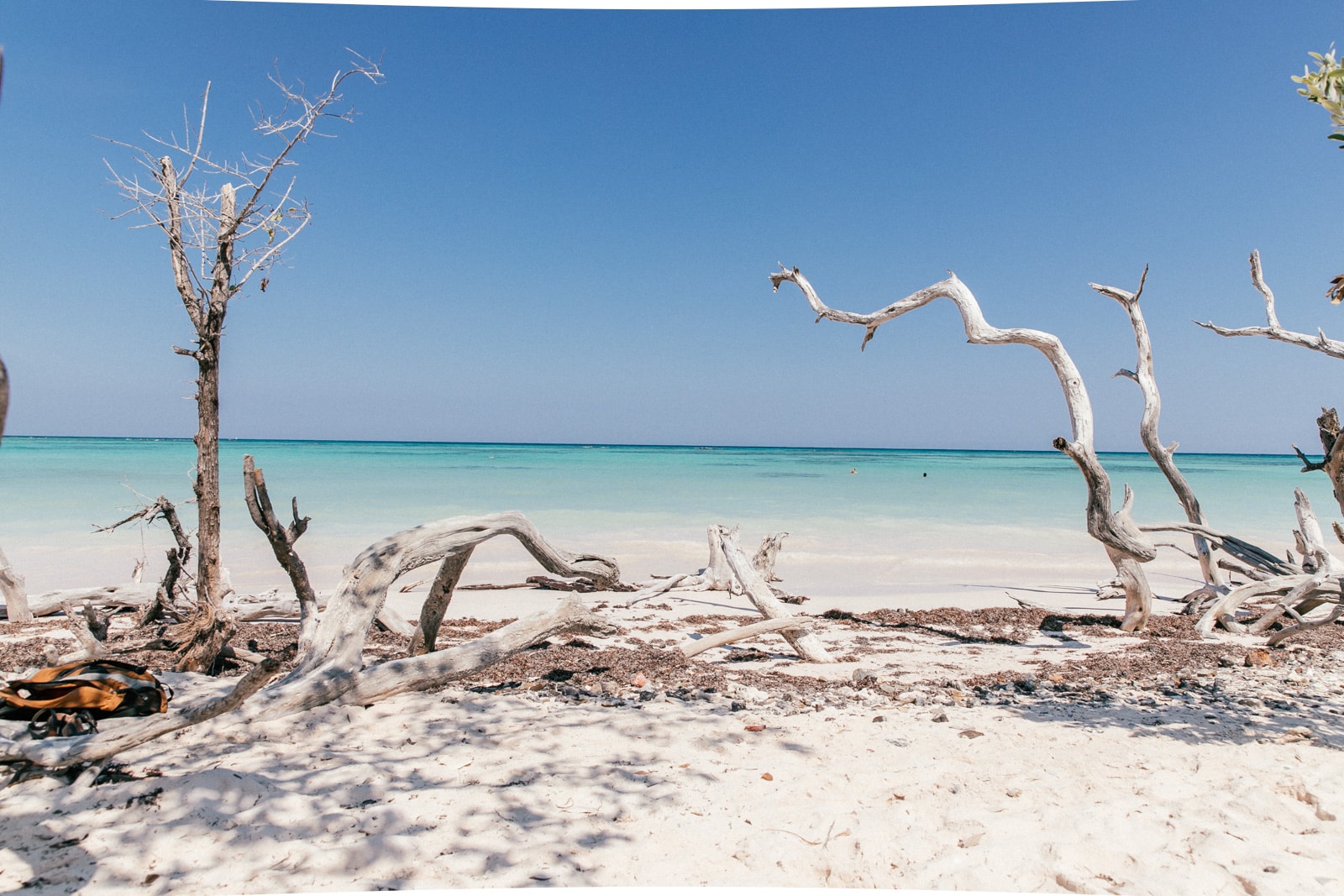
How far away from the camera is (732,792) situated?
3.07 meters

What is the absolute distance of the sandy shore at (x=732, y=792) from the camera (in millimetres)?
2471

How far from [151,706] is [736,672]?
347 cm

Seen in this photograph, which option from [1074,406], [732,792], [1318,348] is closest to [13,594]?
[732,792]

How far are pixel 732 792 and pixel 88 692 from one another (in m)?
2.87

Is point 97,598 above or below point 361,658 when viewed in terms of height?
below

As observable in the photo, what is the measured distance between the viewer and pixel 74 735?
2.88m

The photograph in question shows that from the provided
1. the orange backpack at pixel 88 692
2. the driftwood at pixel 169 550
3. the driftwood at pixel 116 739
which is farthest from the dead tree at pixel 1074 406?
the driftwood at pixel 169 550

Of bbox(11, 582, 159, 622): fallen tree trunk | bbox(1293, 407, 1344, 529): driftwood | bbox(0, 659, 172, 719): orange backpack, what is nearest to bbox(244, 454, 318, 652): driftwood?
bbox(0, 659, 172, 719): orange backpack

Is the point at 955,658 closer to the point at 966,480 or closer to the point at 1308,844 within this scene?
the point at 1308,844

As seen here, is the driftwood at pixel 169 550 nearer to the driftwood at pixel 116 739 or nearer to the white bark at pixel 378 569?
the white bark at pixel 378 569

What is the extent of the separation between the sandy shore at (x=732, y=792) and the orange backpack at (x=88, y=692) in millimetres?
232

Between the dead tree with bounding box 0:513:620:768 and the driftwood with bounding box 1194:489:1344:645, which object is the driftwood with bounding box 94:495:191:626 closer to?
the dead tree with bounding box 0:513:620:768

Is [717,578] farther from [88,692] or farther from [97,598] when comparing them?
[88,692]

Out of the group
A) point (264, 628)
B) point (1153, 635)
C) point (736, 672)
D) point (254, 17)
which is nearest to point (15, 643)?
point (264, 628)
